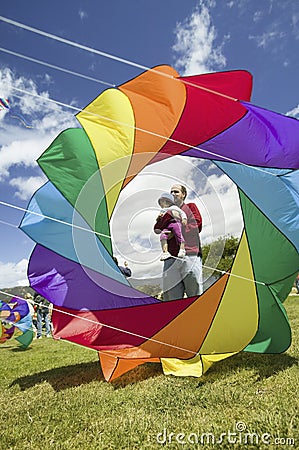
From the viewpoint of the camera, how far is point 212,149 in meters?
3.05

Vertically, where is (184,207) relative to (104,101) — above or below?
below

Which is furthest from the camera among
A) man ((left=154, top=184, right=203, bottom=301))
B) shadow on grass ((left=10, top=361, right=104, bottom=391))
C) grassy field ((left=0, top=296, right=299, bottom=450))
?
shadow on grass ((left=10, top=361, right=104, bottom=391))

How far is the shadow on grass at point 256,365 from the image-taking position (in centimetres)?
284

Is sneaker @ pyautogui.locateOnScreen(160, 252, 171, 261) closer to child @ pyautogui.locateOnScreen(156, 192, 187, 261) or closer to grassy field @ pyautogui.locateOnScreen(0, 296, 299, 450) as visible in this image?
child @ pyautogui.locateOnScreen(156, 192, 187, 261)

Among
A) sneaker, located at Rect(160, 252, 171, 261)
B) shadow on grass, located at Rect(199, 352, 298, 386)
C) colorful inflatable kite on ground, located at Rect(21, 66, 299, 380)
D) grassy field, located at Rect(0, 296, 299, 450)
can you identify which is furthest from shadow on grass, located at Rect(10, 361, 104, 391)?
sneaker, located at Rect(160, 252, 171, 261)

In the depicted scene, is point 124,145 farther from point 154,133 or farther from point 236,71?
point 236,71

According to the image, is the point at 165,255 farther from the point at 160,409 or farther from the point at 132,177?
the point at 160,409

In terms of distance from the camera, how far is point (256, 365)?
306 cm

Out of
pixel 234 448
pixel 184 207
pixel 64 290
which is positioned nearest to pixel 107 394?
pixel 64 290

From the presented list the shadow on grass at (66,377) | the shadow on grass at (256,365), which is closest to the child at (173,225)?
the shadow on grass at (256,365)

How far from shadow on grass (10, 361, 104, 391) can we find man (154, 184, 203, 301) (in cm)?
109

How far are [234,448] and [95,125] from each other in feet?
8.61

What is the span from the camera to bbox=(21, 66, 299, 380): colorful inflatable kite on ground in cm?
302

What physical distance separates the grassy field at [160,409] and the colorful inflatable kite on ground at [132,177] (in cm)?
21
